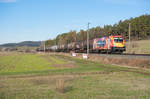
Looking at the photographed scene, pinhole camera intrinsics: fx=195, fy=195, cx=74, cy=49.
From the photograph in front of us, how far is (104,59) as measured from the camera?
114 ft

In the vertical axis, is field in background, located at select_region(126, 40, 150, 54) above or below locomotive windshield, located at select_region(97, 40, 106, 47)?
below

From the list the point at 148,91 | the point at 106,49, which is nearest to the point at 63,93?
the point at 148,91

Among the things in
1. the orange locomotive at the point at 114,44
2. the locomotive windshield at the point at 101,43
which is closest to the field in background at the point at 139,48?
the locomotive windshield at the point at 101,43

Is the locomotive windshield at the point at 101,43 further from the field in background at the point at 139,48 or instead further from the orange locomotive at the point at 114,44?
the field in background at the point at 139,48

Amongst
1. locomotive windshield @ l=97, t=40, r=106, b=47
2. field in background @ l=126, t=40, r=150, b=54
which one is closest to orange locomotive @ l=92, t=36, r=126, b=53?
locomotive windshield @ l=97, t=40, r=106, b=47

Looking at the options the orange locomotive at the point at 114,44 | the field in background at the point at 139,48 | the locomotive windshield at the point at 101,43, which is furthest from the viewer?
the field in background at the point at 139,48

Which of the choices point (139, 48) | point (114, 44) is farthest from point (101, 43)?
point (139, 48)

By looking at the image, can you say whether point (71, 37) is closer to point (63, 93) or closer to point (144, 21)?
point (144, 21)

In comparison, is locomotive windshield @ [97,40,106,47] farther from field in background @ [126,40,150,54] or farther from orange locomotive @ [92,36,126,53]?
field in background @ [126,40,150,54]

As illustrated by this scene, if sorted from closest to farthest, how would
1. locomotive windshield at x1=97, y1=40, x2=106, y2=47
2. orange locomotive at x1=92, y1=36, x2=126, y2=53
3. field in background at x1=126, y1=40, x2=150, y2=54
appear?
orange locomotive at x1=92, y1=36, x2=126, y2=53 → locomotive windshield at x1=97, y1=40, x2=106, y2=47 → field in background at x1=126, y1=40, x2=150, y2=54

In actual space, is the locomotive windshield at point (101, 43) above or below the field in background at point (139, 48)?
above

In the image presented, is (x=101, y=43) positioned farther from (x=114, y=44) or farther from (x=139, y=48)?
(x=139, y=48)

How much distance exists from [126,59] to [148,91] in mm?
17388

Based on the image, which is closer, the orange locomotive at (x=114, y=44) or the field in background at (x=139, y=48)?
the orange locomotive at (x=114, y=44)
